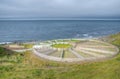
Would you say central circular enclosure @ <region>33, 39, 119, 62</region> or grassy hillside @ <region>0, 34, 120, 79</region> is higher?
central circular enclosure @ <region>33, 39, 119, 62</region>

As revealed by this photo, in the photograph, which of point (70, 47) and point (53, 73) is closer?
point (53, 73)

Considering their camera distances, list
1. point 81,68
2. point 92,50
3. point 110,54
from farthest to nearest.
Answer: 1. point 92,50
2. point 110,54
3. point 81,68

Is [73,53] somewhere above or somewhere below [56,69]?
above

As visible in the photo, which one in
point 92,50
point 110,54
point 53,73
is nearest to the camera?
point 53,73

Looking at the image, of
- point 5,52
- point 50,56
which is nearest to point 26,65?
point 50,56

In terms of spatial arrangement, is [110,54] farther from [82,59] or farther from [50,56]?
[50,56]

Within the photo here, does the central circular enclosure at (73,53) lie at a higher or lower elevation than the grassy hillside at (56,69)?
higher

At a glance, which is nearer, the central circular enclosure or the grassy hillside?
the grassy hillside

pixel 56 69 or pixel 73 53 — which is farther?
pixel 73 53
